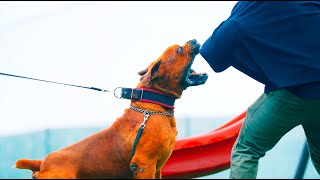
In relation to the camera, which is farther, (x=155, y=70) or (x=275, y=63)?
(x=155, y=70)

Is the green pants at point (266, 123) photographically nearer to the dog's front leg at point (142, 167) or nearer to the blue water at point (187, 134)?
the dog's front leg at point (142, 167)

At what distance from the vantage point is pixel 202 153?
15.2ft

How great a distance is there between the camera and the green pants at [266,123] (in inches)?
114

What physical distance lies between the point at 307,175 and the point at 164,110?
4.22 meters

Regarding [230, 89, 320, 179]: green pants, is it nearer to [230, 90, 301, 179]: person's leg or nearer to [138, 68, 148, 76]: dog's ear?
[230, 90, 301, 179]: person's leg

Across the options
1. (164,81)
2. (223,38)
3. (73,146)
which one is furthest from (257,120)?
(73,146)

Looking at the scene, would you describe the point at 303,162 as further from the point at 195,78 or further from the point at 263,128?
the point at 263,128

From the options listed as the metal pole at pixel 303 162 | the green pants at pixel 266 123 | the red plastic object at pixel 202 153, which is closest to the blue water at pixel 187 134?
the metal pole at pixel 303 162

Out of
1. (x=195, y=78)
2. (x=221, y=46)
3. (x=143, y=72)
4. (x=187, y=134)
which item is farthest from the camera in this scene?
(x=187, y=134)

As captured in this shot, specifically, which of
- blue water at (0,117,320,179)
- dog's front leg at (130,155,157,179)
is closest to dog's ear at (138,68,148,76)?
dog's front leg at (130,155,157,179)

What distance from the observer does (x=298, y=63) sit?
291cm

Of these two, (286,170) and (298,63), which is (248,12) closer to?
(298,63)

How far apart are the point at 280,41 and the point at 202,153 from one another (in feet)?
6.35

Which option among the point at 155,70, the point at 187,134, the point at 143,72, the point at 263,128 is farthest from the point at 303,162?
the point at 263,128
